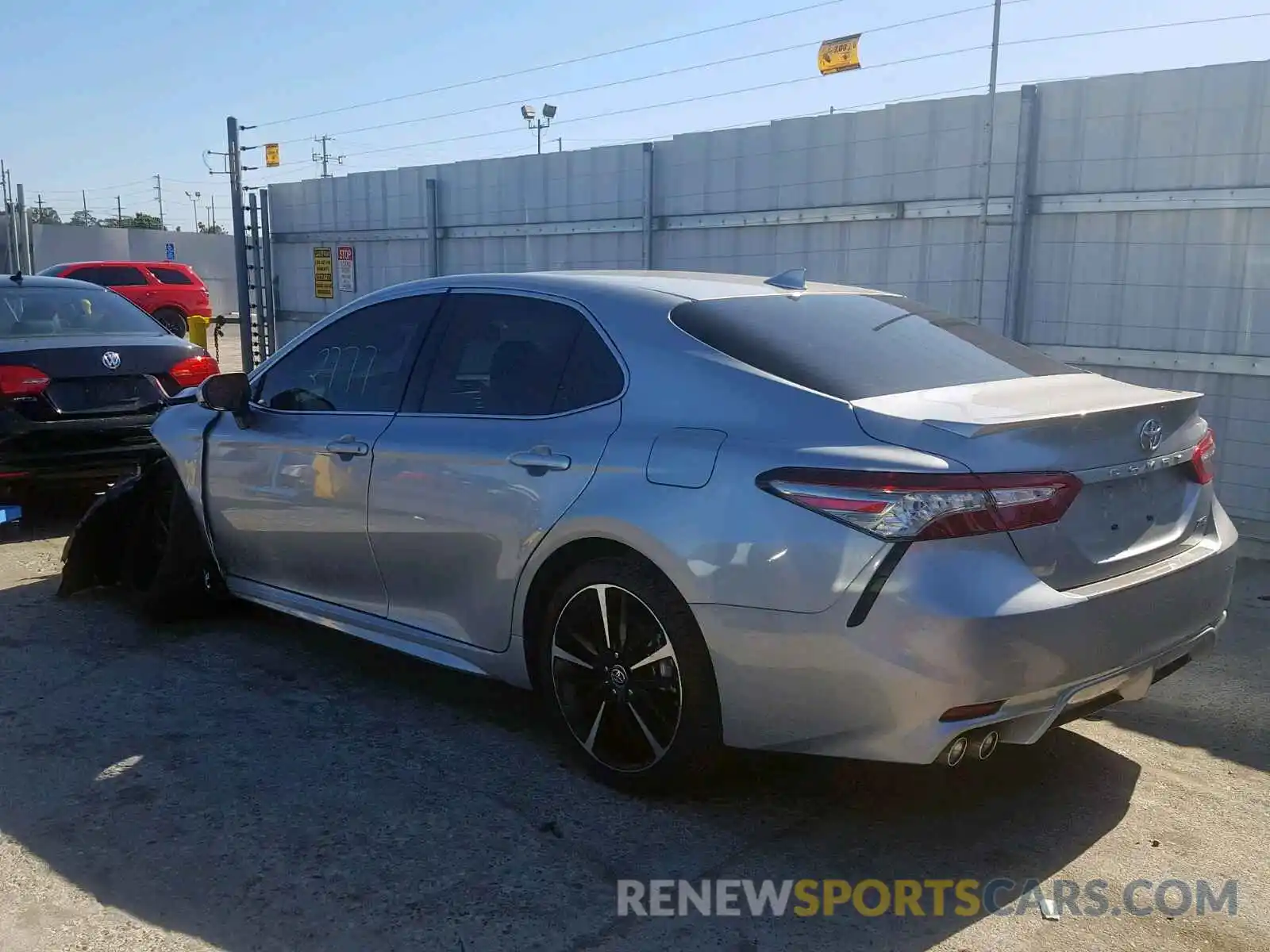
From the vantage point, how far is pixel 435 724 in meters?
4.27

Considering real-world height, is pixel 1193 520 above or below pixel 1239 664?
above

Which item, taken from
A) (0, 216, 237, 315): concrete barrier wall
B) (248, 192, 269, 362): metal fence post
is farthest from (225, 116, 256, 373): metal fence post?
(0, 216, 237, 315): concrete barrier wall

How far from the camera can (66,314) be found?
7.81 m

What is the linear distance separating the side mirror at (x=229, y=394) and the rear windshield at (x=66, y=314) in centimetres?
318

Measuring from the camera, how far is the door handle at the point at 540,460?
3.68m

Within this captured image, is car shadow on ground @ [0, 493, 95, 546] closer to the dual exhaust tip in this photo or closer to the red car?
the dual exhaust tip

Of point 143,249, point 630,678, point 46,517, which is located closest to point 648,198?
point 46,517

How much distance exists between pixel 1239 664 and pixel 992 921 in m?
2.63

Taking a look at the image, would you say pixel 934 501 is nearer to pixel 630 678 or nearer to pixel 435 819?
pixel 630 678

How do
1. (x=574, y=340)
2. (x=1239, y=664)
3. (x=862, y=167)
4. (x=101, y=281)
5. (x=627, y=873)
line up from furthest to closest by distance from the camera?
(x=101, y=281) < (x=862, y=167) < (x=1239, y=664) < (x=574, y=340) < (x=627, y=873)

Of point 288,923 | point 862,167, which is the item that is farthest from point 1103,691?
point 862,167

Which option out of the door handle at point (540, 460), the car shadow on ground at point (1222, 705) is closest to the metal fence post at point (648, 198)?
the car shadow on ground at point (1222, 705)

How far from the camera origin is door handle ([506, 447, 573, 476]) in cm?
368

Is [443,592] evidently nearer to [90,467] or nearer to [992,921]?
[992,921]
